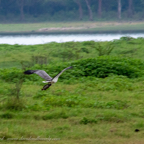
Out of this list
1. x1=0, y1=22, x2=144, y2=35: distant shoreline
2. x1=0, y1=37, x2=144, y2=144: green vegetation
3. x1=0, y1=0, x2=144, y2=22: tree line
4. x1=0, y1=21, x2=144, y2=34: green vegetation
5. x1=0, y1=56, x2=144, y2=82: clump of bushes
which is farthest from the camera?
x1=0, y1=0, x2=144, y2=22: tree line

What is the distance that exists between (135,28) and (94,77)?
24.7m

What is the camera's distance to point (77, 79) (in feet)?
28.3

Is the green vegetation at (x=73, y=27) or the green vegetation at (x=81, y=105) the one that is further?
the green vegetation at (x=73, y=27)

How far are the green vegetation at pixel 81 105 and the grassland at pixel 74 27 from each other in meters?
23.1

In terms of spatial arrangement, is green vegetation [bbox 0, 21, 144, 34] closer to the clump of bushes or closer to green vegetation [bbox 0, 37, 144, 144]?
the clump of bushes

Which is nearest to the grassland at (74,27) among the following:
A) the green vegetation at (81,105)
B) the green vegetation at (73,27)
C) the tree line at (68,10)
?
the green vegetation at (73,27)

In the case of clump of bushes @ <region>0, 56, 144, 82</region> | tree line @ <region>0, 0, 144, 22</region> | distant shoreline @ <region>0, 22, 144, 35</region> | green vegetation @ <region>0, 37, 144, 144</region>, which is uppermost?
tree line @ <region>0, 0, 144, 22</region>

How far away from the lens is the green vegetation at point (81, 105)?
4750 millimetres

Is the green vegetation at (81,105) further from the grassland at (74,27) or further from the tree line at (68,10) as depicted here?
the tree line at (68,10)

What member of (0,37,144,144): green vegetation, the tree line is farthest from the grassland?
(0,37,144,144): green vegetation

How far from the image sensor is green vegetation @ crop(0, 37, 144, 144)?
15.6ft

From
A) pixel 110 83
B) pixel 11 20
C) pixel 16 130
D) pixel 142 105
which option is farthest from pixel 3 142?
pixel 11 20

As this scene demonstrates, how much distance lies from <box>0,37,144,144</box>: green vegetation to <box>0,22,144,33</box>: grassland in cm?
2314

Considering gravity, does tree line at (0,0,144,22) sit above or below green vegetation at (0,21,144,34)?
above
